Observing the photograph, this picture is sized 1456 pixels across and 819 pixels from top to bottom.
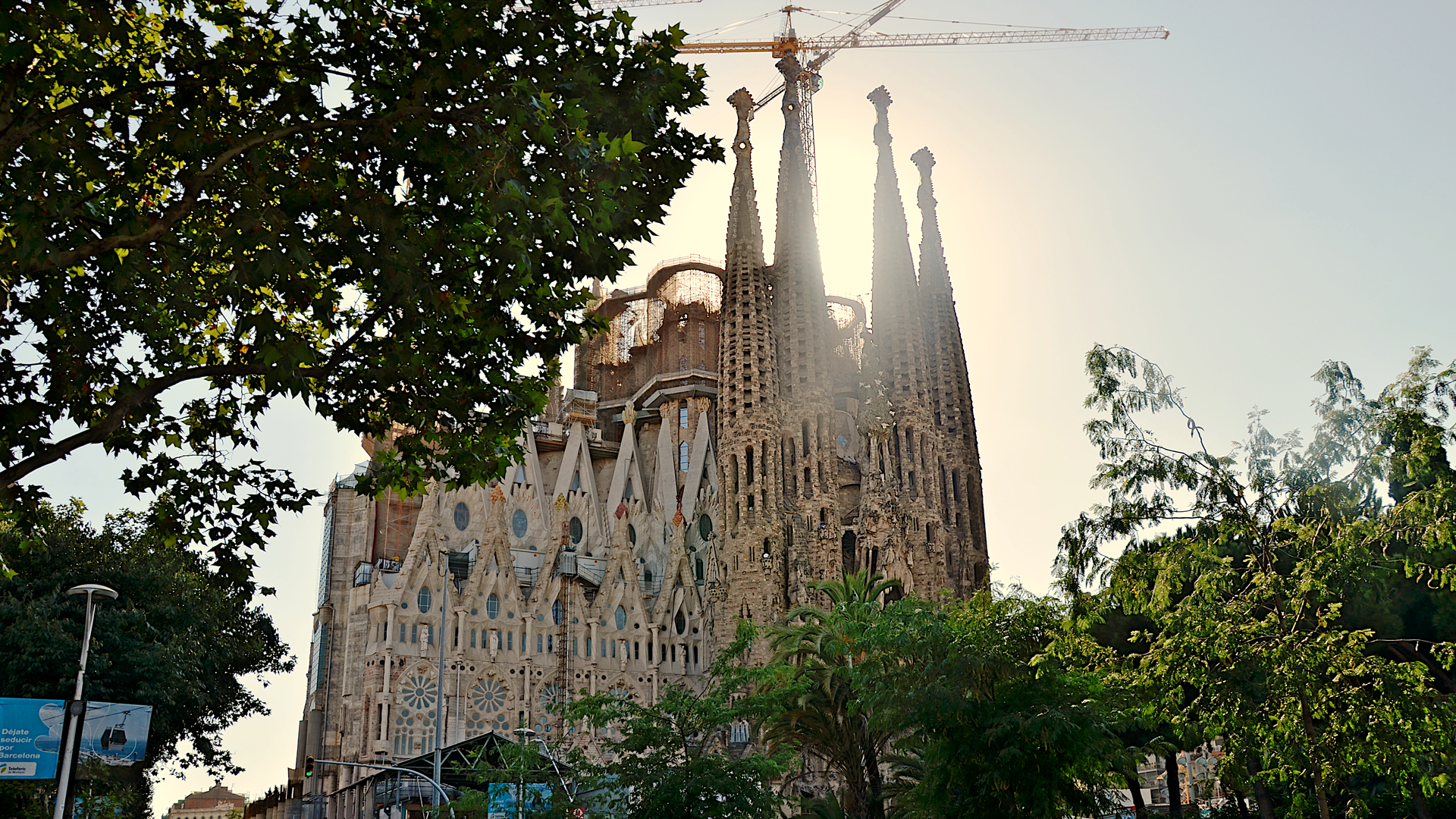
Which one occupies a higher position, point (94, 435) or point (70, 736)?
point (94, 435)

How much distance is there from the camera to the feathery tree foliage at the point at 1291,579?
13.6 metres

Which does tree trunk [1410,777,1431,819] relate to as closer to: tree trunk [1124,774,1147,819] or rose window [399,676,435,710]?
tree trunk [1124,774,1147,819]

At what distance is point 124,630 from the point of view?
29.2 metres

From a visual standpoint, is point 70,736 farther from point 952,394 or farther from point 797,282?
point 952,394

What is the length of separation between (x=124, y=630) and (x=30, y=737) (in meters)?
7.02

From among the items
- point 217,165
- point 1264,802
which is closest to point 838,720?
point 1264,802

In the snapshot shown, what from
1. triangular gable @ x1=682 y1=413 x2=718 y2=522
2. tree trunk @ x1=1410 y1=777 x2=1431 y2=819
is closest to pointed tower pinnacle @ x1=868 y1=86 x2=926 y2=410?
triangular gable @ x1=682 y1=413 x2=718 y2=522

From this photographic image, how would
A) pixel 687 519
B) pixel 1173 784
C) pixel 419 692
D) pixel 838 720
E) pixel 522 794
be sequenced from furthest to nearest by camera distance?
pixel 687 519 → pixel 419 692 → pixel 1173 784 → pixel 838 720 → pixel 522 794

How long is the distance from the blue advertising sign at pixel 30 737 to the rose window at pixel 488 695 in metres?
19.6

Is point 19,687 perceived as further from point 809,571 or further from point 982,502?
point 982,502

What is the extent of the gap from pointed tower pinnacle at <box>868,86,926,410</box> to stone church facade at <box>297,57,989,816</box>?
0.29ft

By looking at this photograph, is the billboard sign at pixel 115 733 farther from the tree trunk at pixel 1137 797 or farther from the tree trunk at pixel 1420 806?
the tree trunk at pixel 1420 806

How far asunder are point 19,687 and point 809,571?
82.5 ft

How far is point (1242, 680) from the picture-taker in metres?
15.0
